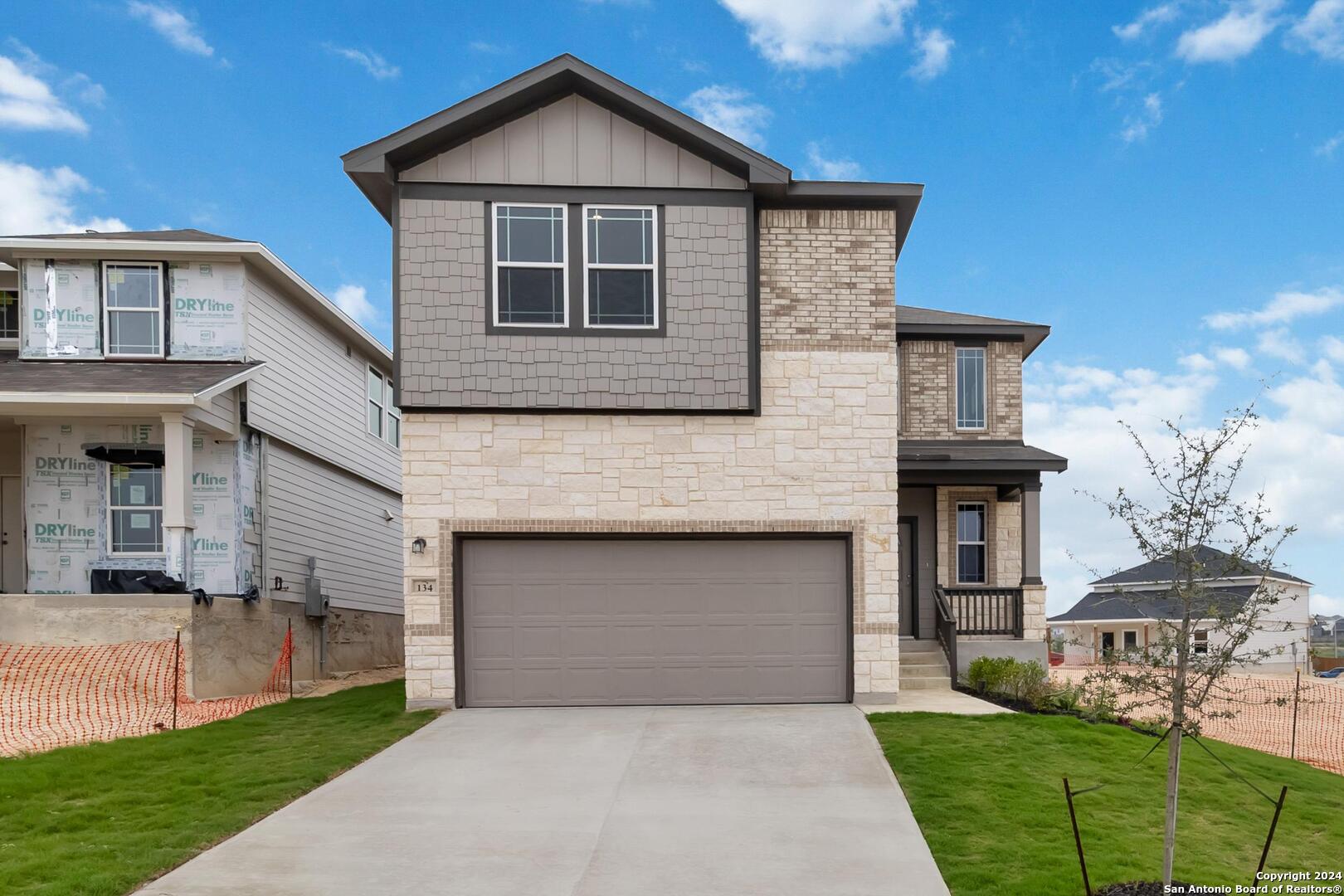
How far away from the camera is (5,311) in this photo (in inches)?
695

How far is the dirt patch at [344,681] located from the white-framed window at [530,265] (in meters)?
7.06

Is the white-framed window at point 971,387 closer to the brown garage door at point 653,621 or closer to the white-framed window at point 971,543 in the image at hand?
the white-framed window at point 971,543

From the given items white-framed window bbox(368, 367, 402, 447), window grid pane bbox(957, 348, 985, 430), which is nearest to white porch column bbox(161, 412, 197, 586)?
white-framed window bbox(368, 367, 402, 447)

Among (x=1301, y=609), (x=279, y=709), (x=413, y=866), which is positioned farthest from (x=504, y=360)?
(x=1301, y=609)

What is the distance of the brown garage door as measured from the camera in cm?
1227

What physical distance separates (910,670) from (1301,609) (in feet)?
94.0

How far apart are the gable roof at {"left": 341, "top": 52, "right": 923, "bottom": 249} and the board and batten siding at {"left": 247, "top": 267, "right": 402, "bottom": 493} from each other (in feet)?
17.5

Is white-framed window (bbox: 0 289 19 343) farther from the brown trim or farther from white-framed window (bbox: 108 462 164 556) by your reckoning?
the brown trim

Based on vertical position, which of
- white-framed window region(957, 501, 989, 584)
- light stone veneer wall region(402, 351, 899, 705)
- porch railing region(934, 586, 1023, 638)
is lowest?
porch railing region(934, 586, 1023, 638)

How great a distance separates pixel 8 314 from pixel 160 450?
4870 millimetres

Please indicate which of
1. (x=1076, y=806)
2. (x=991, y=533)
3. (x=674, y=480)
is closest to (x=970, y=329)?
(x=991, y=533)

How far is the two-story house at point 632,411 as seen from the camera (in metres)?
12.1

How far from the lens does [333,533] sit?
64.5 ft

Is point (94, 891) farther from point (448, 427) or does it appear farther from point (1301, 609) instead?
point (1301, 609)
